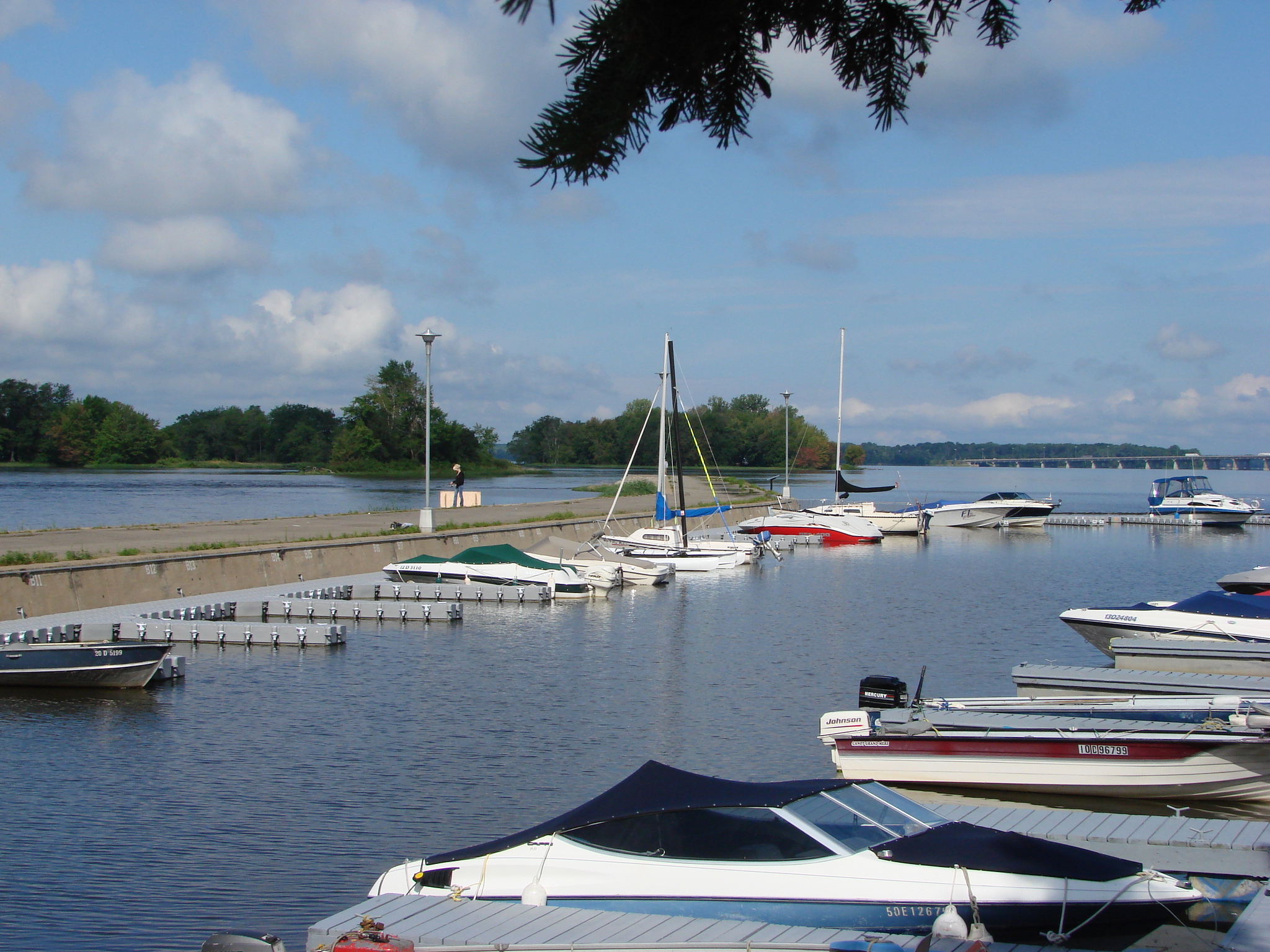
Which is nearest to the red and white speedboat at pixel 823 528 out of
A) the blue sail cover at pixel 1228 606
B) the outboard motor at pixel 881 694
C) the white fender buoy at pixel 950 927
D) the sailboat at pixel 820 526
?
the sailboat at pixel 820 526

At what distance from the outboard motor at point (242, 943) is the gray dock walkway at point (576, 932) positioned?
297 millimetres

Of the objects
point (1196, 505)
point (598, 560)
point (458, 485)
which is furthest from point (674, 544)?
point (1196, 505)

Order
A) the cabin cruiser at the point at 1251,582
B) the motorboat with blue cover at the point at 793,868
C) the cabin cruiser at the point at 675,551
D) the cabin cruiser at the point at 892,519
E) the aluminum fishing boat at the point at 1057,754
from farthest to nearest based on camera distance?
the cabin cruiser at the point at 892,519, the cabin cruiser at the point at 675,551, the cabin cruiser at the point at 1251,582, the aluminum fishing boat at the point at 1057,754, the motorboat with blue cover at the point at 793,868

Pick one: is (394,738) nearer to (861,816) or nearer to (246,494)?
(861,816)

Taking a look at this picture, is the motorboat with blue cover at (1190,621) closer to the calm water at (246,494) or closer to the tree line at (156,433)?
the calm water at (246,494)

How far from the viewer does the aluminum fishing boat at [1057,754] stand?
13.3 metres

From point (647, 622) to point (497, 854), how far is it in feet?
68.5

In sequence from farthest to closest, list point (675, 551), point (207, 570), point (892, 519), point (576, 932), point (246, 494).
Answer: point (246, 494), point (892, 519), point (675, 551), point (207, 570), point (576, 932)

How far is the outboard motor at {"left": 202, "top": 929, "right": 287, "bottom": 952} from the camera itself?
296 inches

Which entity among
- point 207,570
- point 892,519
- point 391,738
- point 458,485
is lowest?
point 391,738

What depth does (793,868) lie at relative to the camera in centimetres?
829

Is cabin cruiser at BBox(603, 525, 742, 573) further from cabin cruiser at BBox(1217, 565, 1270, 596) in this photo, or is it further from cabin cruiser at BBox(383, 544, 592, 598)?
cabin cruiser at BBox(1217, 565, 1270, 596)

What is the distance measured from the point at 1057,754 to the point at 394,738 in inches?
375

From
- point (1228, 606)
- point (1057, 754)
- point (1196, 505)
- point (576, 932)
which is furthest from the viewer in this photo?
point (1196, 505)
